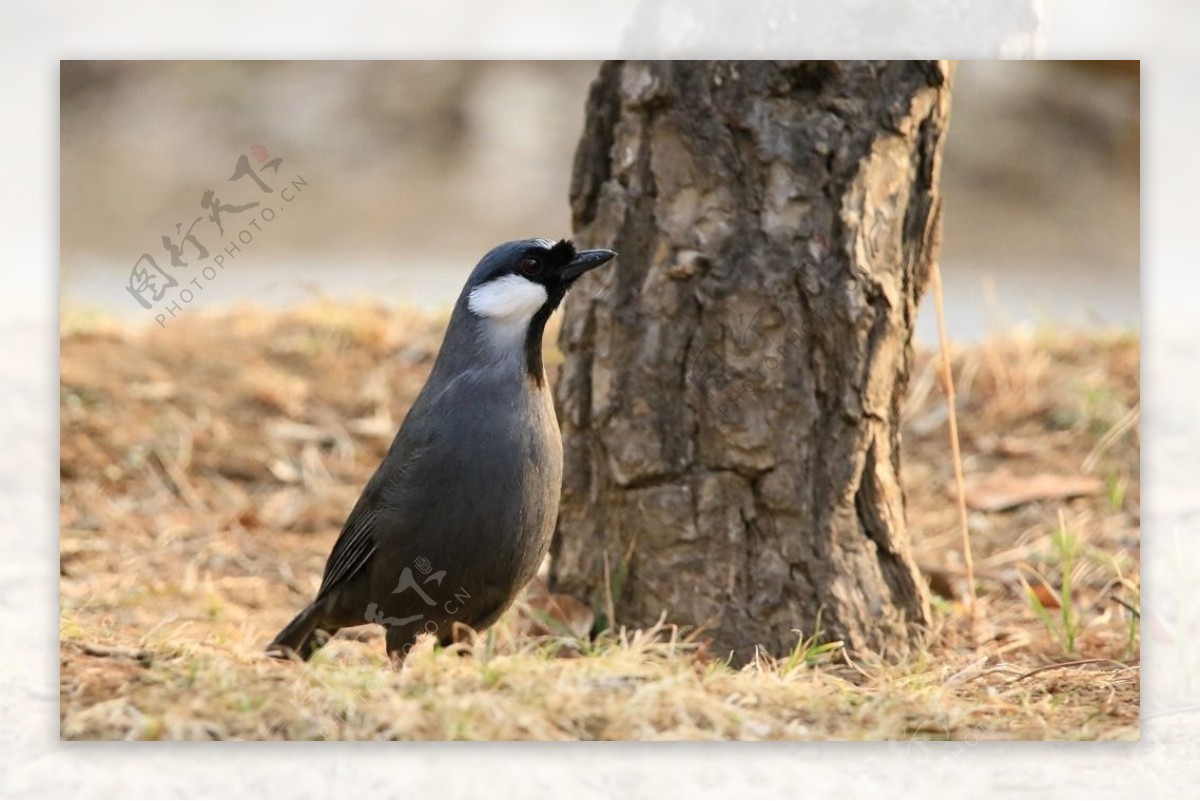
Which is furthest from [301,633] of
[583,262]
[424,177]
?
[424,177]

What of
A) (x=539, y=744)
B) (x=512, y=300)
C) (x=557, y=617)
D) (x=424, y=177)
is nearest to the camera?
(x=539, y=744)

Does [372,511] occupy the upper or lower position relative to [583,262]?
lower

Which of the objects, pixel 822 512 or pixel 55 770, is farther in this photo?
pixel 822 512

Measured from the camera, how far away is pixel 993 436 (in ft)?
19.2

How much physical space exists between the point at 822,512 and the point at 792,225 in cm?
85

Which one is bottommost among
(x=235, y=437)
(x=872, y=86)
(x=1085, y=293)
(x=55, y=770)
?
(x=55, y=770)

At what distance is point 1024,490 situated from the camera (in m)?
5.52

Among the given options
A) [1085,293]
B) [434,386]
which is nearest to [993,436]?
[1085,293]

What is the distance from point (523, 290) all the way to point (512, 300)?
0.14 feet

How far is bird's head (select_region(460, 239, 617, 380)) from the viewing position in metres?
4.18

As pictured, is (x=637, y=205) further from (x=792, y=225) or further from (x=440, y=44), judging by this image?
(x=440, y=44)

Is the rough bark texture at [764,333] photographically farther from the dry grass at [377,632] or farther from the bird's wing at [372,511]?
the bird's wing at [372,511]

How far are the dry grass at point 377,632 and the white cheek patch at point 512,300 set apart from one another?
929 millimetres

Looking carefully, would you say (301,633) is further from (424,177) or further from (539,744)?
(424,177)
